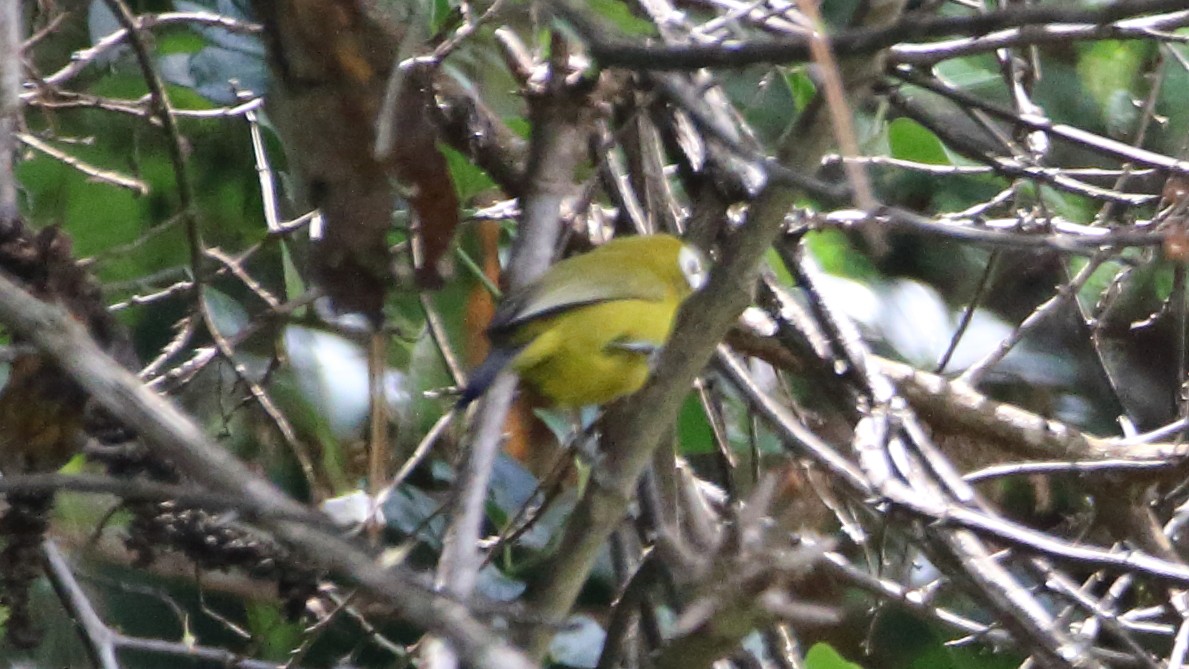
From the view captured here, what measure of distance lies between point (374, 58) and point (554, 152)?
2.26ft

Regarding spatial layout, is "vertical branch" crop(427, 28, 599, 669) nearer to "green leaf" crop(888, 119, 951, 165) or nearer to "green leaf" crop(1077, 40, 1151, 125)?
"green leaf" crop(888, 119, 951, 165)

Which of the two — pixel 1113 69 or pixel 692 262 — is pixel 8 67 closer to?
pixel 692 262

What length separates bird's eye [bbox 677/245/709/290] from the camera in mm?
2604

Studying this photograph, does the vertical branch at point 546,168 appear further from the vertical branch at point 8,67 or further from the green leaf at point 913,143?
the green leaf at point 913,143

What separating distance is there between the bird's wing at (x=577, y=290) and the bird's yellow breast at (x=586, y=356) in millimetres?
37

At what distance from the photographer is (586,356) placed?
9.04ft

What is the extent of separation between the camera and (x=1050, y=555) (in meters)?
1.97

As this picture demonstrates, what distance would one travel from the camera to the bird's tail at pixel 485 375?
7.80ft

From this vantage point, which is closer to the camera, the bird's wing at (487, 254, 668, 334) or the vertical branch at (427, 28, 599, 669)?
the vertical branch at (427, 28, 599, 669)

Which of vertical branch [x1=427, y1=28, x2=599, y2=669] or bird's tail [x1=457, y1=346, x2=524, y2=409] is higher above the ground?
vertical branch [x1=427, y1=28, x2=599, y2=669]

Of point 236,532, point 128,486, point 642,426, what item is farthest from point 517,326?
point 128,486

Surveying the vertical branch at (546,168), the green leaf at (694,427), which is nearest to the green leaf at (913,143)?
the green leaf at (694,427)

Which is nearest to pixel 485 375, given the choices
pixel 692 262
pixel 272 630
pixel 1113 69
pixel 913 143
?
pixel 692 262

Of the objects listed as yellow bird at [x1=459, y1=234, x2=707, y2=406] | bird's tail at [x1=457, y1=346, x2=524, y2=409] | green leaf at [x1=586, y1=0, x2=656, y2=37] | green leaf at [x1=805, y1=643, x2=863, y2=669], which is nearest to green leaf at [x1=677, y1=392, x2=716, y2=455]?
yellow bird at [x1=459, y1=234, x2=707, y2=406]
